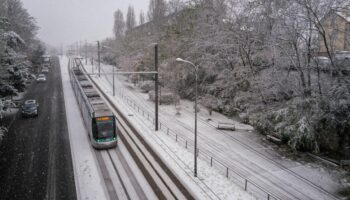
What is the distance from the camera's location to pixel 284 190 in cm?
1426

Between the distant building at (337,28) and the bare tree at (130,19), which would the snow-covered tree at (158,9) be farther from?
the distant building at (337,28)

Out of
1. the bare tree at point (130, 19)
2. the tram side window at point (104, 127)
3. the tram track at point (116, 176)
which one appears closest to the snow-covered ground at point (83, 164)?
the tram track at point (116, 176)

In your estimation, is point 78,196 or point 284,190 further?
point 284,190

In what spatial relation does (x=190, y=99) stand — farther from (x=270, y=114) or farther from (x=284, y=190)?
(x=284, y=190)

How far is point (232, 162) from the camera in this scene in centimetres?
1773

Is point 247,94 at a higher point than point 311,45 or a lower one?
lower

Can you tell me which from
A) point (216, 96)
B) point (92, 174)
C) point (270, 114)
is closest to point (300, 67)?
point (270, 114)

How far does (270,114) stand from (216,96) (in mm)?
11896

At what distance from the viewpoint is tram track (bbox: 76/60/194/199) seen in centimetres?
1380

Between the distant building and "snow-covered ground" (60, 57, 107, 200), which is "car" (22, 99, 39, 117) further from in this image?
the distant building

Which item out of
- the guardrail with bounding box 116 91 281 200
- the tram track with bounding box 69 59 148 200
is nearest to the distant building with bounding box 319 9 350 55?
the guardrail with bounding box 116 91 281 200

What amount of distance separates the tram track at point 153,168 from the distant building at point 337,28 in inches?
582

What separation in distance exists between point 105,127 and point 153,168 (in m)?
4.69

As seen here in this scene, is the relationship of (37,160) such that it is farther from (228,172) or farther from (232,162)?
(232,162)
